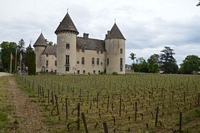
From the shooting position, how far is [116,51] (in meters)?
49.3

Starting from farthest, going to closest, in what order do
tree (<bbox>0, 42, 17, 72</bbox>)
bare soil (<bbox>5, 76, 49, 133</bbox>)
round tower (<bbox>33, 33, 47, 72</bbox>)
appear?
tree (<bbox>0, 42, 17, 72</bbox>) < round tower (<bbox>33, 33, 47, 72</bbox>) < bare soil (<bbox>5, 76, 49, 133</bbox>)

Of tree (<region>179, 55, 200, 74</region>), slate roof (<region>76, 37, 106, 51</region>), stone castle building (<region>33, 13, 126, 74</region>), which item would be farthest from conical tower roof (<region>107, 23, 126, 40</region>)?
tree (<region>179, 55, 200, 74</region>)

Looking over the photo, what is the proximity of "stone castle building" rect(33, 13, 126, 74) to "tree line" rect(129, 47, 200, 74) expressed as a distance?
28208mm

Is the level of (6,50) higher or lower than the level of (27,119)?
higher

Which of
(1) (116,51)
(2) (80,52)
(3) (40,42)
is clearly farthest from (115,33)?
(3) (40,42)

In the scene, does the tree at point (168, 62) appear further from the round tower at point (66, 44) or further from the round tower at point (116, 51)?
the round tower at point (66, 44)

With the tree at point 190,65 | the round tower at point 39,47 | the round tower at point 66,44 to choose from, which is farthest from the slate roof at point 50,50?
the tree at point 190,65

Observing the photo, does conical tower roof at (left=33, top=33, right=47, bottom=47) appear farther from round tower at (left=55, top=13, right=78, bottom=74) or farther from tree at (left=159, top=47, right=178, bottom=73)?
tree at (left=159, top=47, right=178, bottom=73)

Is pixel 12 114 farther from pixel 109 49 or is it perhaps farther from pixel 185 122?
pixel 109 49

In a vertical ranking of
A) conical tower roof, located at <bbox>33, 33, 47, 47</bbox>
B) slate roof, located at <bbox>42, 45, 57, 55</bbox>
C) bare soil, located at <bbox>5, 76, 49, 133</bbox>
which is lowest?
bare soil, located at <bbox>5, 76, 49, 133</bbox>

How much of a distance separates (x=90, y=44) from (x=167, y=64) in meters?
48.7

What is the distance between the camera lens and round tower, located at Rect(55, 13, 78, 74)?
4238 cm

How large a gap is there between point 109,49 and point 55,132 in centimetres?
4496

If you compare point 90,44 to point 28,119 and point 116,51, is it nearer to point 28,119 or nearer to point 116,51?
point 116,51
